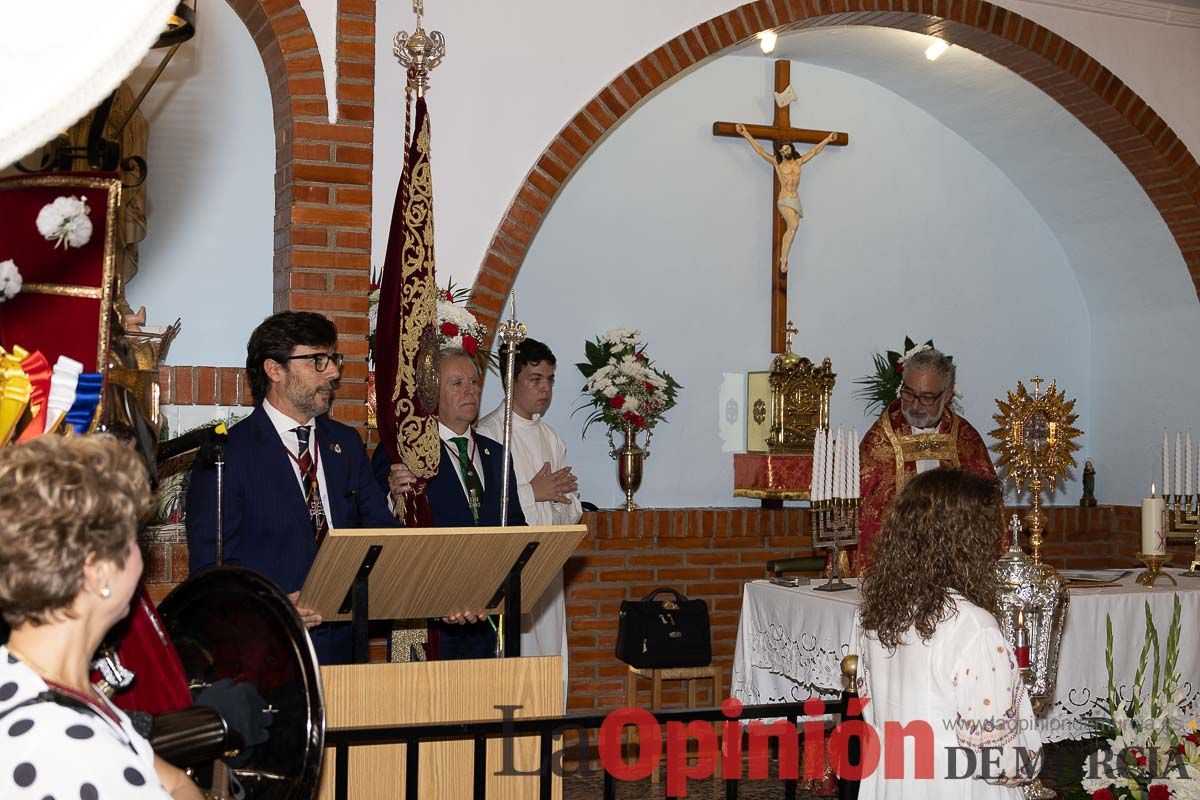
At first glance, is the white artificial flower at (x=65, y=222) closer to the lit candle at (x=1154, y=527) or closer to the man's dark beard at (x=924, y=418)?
the man's dark beard at (x=924, y=418)

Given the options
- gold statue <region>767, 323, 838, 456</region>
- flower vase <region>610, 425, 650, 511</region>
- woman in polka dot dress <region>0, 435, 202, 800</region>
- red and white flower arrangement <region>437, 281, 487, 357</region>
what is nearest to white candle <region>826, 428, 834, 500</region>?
red and white flower arrangement <region>437, 281, 487, 357</region>

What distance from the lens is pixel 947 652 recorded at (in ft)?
9.46

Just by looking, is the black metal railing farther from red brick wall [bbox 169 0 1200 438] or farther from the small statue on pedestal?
the small statue on pedestal

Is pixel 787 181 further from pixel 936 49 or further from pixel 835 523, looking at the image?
pixel 835 523

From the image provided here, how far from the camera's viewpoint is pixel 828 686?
475 cm

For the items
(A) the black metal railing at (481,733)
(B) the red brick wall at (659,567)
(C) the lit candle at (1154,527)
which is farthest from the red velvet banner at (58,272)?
(B) the red brick wall at (659,567)

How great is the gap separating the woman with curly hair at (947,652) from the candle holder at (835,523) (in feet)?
6.05

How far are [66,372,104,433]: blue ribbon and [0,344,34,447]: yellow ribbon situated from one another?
144mm

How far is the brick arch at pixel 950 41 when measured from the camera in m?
6.18

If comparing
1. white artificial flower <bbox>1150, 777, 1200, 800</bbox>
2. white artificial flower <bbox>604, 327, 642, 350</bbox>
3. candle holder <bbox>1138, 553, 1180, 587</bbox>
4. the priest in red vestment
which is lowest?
white artificial flower <bbox>1150, 777, 1200, 800</bbox>

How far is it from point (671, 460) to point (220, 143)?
11.1ft

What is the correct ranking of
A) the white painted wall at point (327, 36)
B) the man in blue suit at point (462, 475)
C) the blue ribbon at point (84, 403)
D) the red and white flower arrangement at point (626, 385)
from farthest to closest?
the red and white flower arrangement at point (626, 385) < the white painted wall at point (327, 36) < the man in blue suit at point (462, 475) < the blue ribbon at point (84, 403)

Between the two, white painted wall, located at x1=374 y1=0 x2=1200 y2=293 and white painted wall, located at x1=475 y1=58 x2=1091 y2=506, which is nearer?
white painted wall, located at x1=374 y1=0 x2=1200 y2=293

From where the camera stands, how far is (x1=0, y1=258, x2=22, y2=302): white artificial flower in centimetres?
214
